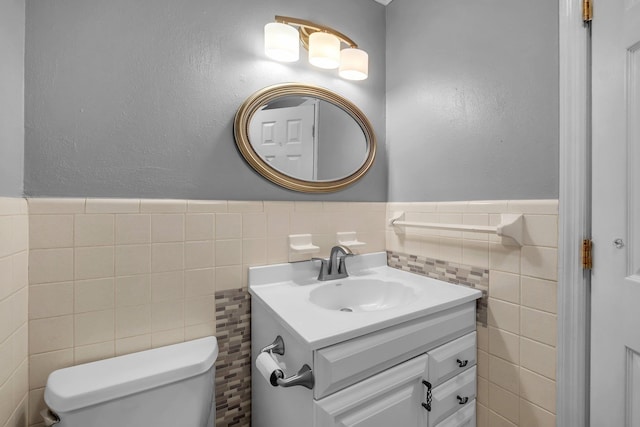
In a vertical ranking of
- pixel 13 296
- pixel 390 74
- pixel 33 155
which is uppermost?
pixel 390 74

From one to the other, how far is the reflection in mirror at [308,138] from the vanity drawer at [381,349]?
2.47ft

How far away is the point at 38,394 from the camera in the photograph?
81cm

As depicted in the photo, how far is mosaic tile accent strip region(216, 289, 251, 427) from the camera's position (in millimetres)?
1065

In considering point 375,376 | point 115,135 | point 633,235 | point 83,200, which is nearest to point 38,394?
point 83,200

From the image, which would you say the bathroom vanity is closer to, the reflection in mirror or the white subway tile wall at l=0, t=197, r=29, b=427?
the reflection in mirror

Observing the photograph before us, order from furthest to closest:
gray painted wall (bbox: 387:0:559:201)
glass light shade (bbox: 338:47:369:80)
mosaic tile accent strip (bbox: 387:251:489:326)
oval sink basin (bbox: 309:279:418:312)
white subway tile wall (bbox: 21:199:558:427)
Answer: glass light shade (bbox: 338:47:369:80) < oval sink basin (bbox: 309:279:418:312) < mosaic tile accent strip (bbox: 387:251:489:326) < gray painted wall (bbox: 387:0:559:201) < white subway tile wall (bbox: 21:199:558:427)

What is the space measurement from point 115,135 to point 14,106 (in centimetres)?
23

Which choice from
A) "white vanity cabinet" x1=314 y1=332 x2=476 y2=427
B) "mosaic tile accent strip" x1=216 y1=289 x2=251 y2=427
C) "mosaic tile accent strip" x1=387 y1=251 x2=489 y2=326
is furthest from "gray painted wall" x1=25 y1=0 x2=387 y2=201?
"white vanity cabinet" x1=314 y1=332 x2=476 y2=427

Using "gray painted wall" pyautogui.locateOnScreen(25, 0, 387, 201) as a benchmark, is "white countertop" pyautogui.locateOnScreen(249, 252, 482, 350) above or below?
below

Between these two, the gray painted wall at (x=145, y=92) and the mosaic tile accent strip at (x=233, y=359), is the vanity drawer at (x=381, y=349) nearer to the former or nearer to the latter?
the mosaic tile accent strip at (x=233, y=359)

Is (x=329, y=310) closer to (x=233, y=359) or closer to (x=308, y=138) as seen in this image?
(x=233, y=359)

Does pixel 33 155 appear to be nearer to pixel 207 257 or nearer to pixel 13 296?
pixel 13 296

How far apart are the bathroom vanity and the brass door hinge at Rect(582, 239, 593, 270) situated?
35 cm

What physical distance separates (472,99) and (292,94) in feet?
2.53
